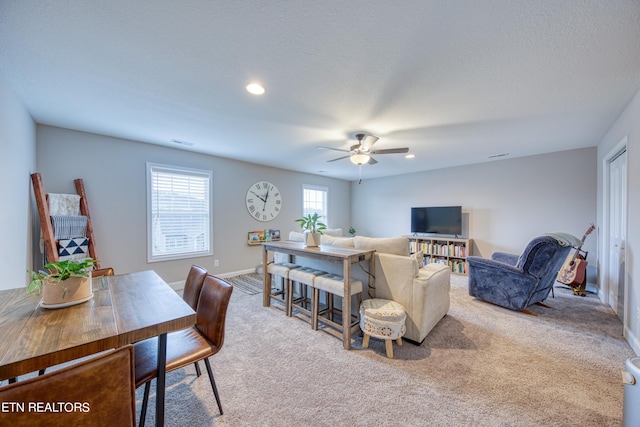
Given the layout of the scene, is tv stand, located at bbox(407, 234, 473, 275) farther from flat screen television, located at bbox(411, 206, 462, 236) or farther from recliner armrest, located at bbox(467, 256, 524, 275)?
recliner armrest, located at bbox(467, 256, 524, 275)

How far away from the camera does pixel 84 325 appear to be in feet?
3.44

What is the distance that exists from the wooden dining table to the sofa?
6.14 feet

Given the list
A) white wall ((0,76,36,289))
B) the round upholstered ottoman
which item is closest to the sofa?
the round upholstered ottoman

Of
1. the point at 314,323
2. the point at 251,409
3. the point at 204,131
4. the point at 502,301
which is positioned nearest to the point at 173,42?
the point at 204,131

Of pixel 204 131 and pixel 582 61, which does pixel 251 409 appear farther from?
pixel 582 61

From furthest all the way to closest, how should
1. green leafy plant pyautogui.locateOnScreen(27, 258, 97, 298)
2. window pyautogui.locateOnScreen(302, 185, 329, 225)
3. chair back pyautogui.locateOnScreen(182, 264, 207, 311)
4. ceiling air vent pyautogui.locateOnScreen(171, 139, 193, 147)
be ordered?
window pyautogui.locateOnScreen(302, 185, 329, 225), ceiling air vent pyautogui.locateOnScreen(171, 139, 193, 147), chair back pyautogui.locateOnScreen(182, 264, 207, 311), green leafy plant pyautogui.locateOnScreen(27, 258, 97, 298)

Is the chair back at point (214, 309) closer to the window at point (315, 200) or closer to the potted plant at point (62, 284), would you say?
the potted plant at point (62, 284)

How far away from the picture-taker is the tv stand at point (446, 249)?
16.6 feet

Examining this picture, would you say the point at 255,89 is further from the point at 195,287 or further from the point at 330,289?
the point at 330,289

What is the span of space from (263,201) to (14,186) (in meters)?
→ 3.41

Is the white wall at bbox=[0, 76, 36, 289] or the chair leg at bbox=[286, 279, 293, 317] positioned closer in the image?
the white wall at bbox=[0, 76, 36, 289]

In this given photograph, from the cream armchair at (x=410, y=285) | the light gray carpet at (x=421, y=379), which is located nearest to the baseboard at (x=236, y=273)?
the light gray carpet at (x=421, y=379)

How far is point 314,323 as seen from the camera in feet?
8.77

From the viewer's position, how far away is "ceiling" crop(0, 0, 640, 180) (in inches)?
53.8
